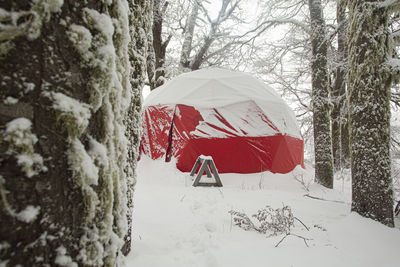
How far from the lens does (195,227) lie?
2393mm

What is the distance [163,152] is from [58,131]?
17.5 feet

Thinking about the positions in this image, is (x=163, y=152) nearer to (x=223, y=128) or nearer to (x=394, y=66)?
(x=223, y=128)

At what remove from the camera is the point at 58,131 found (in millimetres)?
641

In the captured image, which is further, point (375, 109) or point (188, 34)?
point (188, 34)

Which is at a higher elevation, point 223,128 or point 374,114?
point 374,114

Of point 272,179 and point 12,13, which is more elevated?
point 12,13

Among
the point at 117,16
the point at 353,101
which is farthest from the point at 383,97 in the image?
the point at 117,16

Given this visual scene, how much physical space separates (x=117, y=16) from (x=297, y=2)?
338 inches

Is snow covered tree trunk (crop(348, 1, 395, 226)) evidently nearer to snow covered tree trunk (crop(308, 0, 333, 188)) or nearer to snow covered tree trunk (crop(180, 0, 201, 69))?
snow covered tree trunk (crop(308, 0, 333, 188))

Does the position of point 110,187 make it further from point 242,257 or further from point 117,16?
point 242,257

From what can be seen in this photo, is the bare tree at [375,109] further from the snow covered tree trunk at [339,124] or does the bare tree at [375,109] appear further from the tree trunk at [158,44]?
the tree trunk at [158,44]

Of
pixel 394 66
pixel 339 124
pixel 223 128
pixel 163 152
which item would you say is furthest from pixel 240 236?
pixel 339 124

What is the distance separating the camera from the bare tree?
9.41 ft

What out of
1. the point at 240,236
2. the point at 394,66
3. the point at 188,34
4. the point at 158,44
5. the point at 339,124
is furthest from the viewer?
the point at 188,34
